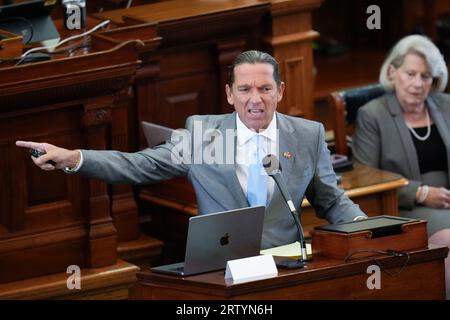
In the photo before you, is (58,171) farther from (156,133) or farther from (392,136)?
(392,136)

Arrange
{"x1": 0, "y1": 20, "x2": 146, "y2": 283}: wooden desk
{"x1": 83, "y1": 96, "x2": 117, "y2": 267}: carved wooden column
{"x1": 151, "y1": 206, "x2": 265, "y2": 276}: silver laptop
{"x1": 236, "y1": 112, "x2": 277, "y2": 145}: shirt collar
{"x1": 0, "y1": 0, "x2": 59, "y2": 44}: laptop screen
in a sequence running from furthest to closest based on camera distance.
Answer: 1. {"x1": 0, "y1": 0, "x2": 59, "y2": 44}: laptop screen
2. {"x1": 83, "y1": 96, "x2": 117, "y2": 267}: carved wooden column
3. {"x1": 0, "y1": 20, "x2": 146, "y2": 283}: wooden desk
4. {"x1": 236, "y1": 112, "x2": 277, "y2": 145}: shirt collar
5. {"x1": 151, "y1": 206, "x2": 265, "y2": 276}: silver laptop

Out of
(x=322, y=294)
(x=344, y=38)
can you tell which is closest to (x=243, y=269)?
(x=322, y=294)

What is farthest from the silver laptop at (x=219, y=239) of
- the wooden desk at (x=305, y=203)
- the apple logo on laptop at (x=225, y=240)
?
the wooden desk at (x=305, y=203)

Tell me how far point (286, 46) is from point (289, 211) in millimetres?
1735

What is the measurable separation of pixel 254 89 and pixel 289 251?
557mm

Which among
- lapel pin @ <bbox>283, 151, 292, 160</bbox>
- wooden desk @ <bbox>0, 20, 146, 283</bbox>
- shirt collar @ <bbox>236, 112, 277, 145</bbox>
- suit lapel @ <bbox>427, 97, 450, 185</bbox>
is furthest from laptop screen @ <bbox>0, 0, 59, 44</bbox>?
suit lapel @ <bbox>427, 97, 450, 185</bbox>

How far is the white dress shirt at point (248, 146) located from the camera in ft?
14.6

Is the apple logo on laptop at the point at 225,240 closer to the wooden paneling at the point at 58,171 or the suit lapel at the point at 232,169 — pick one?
the suit lapel at the point at 232,169

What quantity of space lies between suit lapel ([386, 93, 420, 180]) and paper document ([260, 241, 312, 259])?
1728 mm

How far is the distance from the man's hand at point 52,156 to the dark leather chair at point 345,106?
2265 millimetres

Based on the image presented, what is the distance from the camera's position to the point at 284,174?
4.45m

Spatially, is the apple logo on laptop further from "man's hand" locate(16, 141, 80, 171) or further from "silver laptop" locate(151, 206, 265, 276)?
"man's hand" locate(16, 141, 80, 171)

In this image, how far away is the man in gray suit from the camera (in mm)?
4340
